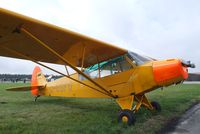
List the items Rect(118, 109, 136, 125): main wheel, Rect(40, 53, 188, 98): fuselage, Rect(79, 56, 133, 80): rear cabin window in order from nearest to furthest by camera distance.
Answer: Rect(118, 109, 136, 125): main wheel, Rect(40, 53, 188, 98): fuselage, Rect(79, 56, 133, 80): rear cabin window

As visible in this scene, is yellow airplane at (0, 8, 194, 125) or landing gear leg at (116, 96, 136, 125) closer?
yellow airplane at (0, 8, 194, 125)

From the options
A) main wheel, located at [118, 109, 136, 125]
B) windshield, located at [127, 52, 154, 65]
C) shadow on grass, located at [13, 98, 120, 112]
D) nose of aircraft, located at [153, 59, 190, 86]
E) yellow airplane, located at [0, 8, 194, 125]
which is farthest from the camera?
shadow on grass, located at [13, 98, 120, 112]

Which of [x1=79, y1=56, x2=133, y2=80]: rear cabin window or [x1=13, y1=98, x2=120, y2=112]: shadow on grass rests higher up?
[x1=79, y1=56, x2=133, y2=80]: rear cabin window

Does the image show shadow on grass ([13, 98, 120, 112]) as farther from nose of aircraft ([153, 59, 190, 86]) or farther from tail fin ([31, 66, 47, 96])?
nose of aircraft ([153, 59, 190, 86])

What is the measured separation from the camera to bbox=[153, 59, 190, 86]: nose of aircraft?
652 cm

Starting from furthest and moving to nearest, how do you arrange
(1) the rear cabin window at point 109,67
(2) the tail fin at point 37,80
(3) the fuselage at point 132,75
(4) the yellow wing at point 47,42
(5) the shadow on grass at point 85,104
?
(2) the tail fin at point 37,80
(5) the shadow on grass at point 85,104
(1) the rear cabin window at point 109,67
(3) the fuselage at point 132,75
(4) the yellow wing at point 47,42

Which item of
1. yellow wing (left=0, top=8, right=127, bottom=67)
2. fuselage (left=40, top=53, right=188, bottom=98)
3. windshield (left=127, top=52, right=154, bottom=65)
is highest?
yellow wing (left=0, top=8, right=127, bottom=67)

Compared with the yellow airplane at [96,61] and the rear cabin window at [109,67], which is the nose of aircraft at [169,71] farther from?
the rear cabin window at [109,67]

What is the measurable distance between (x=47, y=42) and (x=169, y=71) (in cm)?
340

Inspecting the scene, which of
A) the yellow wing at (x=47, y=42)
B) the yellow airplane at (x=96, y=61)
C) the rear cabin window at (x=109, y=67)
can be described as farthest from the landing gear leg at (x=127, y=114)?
the yellow wing at (x=47, y=42)

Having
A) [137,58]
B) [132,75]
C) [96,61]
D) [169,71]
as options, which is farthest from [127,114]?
[96,61]

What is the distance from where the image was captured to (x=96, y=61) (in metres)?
8.80

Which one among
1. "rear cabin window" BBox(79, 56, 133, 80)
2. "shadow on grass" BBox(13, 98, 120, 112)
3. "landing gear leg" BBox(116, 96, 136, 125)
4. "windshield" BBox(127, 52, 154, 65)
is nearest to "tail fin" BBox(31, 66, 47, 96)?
"shadow on grass" BBox(13, 98, 120, 112)

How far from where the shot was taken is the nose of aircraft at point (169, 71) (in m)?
6.52
